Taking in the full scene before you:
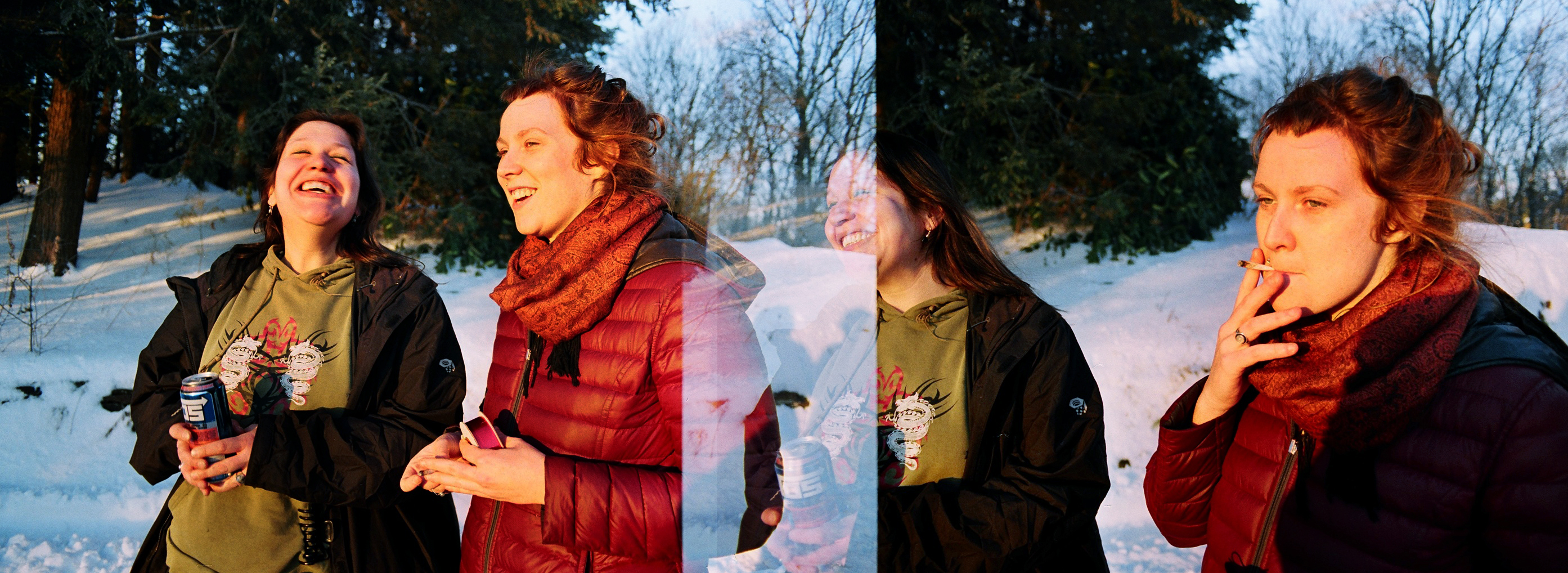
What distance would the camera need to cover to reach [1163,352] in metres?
5.40

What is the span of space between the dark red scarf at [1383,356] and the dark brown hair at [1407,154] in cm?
5

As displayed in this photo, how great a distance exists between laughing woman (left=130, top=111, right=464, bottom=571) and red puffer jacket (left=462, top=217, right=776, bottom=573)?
404 mm

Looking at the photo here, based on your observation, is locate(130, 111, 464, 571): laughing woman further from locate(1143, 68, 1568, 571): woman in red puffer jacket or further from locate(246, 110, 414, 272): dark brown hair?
locate(1143, 68, 1568, 571): woman in red puffer jacket

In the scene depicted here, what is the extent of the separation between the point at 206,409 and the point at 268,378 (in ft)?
0.88

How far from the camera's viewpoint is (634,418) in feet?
4.75

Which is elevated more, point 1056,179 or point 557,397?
point 1056,179

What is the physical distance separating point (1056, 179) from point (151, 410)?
22.2 feet

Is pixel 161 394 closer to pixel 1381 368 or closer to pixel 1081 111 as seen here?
pixel 1381 368

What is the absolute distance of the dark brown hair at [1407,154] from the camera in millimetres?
1206

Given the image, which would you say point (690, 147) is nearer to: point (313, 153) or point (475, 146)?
point (313, 153)

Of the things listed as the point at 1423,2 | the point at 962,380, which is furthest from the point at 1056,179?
the point at 962,380

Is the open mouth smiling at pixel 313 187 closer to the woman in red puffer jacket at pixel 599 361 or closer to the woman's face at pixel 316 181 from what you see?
the woman's face at pixel 316 181

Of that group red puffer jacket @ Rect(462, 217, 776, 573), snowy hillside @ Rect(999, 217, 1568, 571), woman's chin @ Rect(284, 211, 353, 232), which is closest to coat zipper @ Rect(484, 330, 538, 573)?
red puffer jacket @ Rect(462, 217, 776, 573)

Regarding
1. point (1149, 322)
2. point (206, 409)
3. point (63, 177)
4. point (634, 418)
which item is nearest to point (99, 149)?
point (63, 177)
